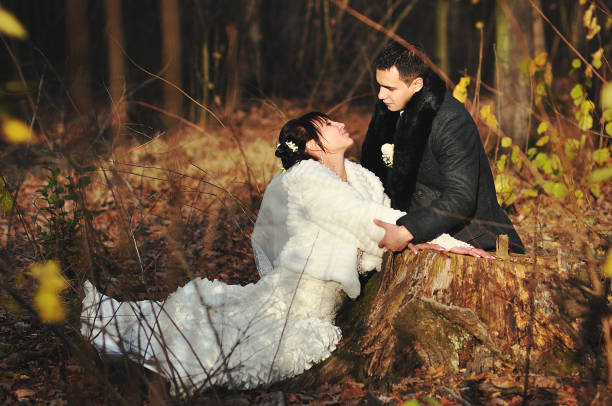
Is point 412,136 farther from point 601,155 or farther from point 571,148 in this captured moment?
point 601,155

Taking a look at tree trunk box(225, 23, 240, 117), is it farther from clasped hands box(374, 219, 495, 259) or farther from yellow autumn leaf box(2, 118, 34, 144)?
Answer: yellow autumn leaf box(2, 118, 34, 144)

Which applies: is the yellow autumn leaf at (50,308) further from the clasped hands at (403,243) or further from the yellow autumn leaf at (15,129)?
the clasped hands at (403,243)

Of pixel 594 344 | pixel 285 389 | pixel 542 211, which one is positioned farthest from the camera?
pixel 542 211

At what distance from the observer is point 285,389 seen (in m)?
3.12

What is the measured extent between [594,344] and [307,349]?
1.48 meters

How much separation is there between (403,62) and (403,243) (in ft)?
3.62

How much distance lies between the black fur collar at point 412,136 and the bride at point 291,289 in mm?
206

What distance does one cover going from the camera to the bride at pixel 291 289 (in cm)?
316

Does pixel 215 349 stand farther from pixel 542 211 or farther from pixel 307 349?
pixel 542 211

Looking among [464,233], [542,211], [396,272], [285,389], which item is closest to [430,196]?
[464,233]

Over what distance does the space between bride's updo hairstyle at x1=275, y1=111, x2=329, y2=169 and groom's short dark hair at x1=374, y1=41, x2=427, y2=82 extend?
1.71 ft

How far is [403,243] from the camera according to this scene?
3.19 metres

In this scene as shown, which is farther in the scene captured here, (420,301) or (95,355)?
(95,355)

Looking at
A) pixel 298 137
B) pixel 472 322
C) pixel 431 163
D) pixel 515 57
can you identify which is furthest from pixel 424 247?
pixel 515 57
